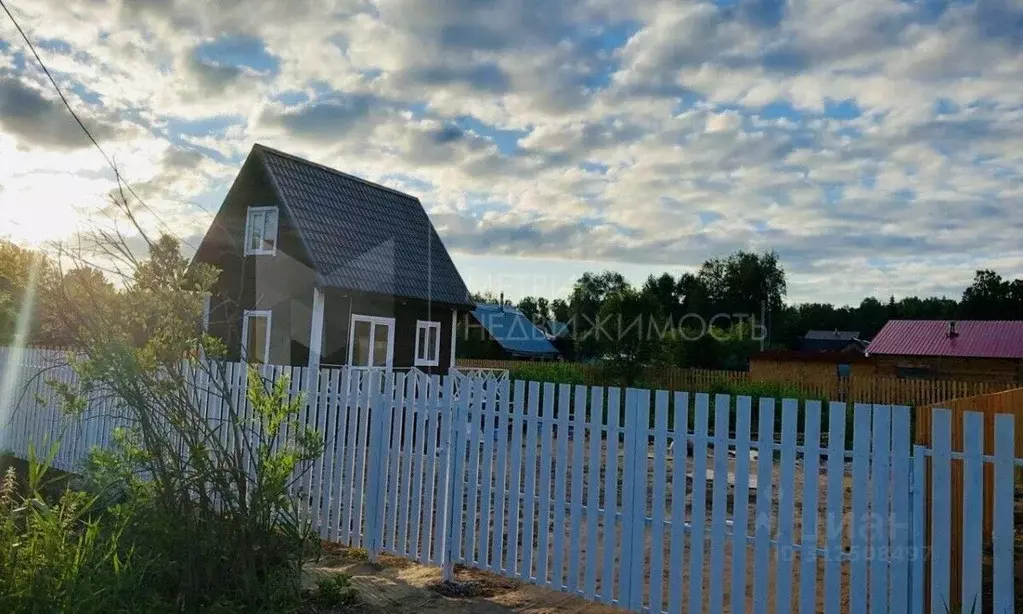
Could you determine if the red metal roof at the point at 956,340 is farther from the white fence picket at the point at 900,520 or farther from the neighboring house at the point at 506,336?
the white fence picket at the point at 900,520

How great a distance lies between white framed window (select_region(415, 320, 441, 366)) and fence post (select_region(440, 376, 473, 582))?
40.4ft

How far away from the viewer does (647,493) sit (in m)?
5.08

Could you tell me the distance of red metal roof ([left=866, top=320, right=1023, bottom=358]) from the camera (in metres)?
27.4

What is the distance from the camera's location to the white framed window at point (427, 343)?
57.9 feet

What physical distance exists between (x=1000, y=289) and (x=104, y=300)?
75.7 meters

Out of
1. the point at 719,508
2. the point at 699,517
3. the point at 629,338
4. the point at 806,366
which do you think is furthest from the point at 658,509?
the point at 806,366

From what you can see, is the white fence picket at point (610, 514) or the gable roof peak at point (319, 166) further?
the gable roof peak at point (319, 166)

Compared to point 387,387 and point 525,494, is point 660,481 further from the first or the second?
point 387,387

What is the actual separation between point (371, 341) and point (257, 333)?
8.55 feet

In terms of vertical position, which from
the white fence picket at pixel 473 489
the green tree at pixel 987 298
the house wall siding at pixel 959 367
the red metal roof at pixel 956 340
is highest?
the green tree at pixel 987 298

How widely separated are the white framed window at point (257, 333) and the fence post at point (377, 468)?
34.9 ft

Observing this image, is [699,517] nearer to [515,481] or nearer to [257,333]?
[515,481]

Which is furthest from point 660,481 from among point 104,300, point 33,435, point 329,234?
point 329,234

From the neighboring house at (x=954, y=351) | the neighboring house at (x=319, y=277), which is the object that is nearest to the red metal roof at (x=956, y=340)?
the neighboring house at (x=954, y=351)
